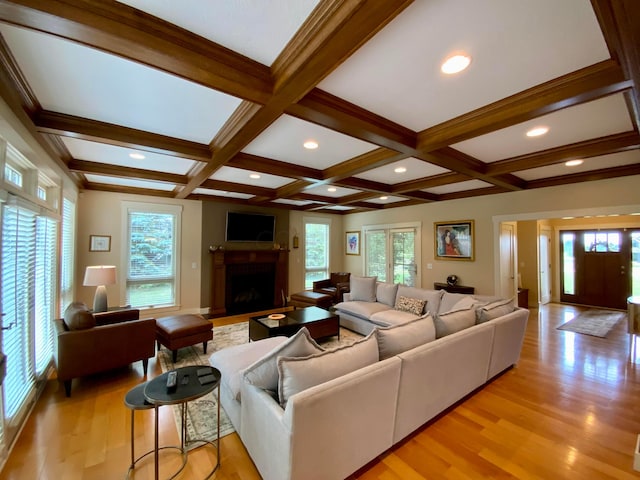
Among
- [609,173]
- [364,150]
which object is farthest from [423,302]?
→ [609,173]

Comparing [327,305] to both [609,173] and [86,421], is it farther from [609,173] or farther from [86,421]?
[609,173]

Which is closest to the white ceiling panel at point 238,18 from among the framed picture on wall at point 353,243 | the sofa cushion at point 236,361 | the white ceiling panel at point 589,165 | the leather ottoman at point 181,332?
the sofa cushion at point 236,361

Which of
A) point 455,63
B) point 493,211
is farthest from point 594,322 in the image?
point 455,63

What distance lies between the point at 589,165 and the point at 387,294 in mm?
→ 3307

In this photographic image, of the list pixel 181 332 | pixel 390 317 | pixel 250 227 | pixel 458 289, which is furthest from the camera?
pixel 250 227

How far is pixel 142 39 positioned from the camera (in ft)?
4.33

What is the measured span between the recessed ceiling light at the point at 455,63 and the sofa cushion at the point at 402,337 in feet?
5.89

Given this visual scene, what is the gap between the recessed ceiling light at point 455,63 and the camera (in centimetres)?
155

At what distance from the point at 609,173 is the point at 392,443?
459 centimetres

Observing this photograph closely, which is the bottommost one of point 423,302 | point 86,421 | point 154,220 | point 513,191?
point 86,421

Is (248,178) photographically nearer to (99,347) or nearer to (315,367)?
(99,347)

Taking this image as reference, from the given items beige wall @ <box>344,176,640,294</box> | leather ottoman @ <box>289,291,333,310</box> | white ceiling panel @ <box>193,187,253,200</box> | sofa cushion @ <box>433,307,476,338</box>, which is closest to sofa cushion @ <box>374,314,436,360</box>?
sofa cushion @ <box>433,307,476,338</box>

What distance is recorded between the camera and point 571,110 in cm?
222

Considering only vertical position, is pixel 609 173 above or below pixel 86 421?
above
